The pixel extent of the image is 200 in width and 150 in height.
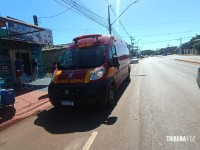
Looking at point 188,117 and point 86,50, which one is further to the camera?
point 86,50

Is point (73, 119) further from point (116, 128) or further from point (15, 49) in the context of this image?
point (15, 49)

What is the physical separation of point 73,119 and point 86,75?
1382 millimetres

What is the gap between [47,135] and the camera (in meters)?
6.12

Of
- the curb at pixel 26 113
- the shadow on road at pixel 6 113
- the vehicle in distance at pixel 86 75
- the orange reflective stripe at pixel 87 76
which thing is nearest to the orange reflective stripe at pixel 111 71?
the vehicle in distance at pixel 86 75

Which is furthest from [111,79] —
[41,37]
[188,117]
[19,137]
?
[41,37]

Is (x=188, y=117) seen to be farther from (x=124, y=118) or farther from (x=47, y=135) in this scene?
(x=47, y=135)

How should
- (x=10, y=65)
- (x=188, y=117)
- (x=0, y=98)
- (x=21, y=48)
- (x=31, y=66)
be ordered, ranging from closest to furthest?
(x=188, y=117)
(x=0, y=98)
(x=10, y=65)
(x=21, y=48)
(x=31, y=66)

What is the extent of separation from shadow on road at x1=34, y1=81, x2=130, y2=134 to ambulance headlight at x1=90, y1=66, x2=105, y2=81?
113cm

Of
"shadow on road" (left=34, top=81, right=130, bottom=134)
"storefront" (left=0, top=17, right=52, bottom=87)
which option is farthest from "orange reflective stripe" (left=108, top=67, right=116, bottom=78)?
"storefront" (left=0, top=17, right=52, bottom=87)

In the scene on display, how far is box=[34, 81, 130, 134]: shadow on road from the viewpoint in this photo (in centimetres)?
650

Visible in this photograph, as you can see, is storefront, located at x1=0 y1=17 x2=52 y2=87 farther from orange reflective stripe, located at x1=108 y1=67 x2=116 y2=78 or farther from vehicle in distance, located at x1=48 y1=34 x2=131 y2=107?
orange reflective stripe, located at x1=108 y1=67 x2=116 y2=78

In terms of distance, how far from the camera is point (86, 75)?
300 inches

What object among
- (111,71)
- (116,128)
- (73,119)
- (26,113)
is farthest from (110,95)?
(26,113)

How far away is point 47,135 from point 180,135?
10.3 feet
